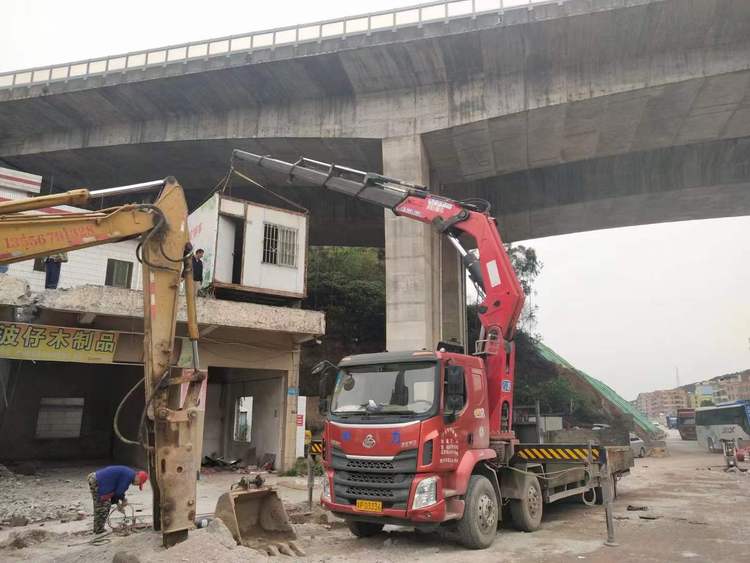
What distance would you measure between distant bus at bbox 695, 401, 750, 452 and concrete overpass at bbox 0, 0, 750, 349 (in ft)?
35.5

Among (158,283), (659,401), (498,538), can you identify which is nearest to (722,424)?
(498,538)

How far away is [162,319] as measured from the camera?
6.86 meters

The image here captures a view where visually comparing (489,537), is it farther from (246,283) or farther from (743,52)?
(743,52)

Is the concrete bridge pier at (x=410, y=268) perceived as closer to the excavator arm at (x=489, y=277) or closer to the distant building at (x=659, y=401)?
the excavator arm at (x=489, y=277)

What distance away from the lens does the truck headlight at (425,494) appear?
7.02m

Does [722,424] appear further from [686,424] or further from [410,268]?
[410,268]

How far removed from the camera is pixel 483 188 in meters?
25.0

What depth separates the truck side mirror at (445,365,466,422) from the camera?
750 cm

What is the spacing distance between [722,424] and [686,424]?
17.4 meters

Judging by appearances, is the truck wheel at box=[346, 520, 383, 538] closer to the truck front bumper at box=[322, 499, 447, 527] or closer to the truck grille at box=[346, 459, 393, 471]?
the truck front bumper at box=[322, 499, 447, 527]

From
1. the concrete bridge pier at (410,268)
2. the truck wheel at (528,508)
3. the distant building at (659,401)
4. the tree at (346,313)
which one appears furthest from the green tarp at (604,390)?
the distant building at (659,401)

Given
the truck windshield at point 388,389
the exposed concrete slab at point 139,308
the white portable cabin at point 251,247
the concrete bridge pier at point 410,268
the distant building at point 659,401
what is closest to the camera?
the truck windshield at point 388,389

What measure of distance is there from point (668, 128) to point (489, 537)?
16.1 metres

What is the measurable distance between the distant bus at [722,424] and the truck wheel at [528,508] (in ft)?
75.6
